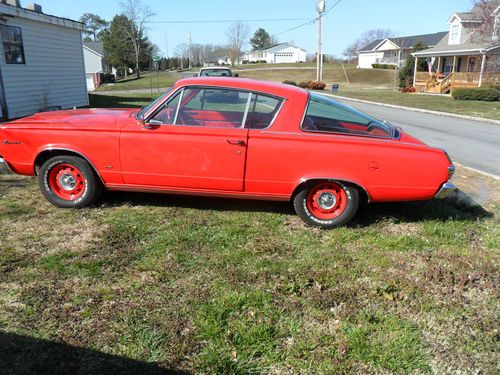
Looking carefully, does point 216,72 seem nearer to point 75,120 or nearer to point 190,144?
point 75,120

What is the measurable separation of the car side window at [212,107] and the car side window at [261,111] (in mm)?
83

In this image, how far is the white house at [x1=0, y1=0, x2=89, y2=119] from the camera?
12.9 metres

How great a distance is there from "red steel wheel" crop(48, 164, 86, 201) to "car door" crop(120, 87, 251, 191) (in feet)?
2.03

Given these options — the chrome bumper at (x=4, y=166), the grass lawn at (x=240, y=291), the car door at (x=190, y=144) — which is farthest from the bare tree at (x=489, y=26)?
the chrome bumper at (x=4, y=166)

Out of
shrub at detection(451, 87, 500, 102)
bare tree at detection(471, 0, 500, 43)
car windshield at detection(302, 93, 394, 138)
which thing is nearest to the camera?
car windshield at detection(302, 93, 394, 138)

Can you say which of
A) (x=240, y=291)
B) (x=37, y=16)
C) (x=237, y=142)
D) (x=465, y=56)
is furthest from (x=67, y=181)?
(x=465, y=56)

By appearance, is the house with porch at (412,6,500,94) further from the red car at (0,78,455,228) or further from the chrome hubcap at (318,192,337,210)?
the chrome hubcap at (318,192,337,210)

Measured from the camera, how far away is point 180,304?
126 inches

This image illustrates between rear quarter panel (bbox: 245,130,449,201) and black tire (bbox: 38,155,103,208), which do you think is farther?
black tire (bbox: 38,155,103,208)

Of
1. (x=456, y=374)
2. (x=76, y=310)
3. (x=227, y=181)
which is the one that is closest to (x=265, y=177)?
(x=227, y=181)

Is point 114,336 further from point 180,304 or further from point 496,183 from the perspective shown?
point 496,183

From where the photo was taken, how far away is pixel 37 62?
47.9 feet

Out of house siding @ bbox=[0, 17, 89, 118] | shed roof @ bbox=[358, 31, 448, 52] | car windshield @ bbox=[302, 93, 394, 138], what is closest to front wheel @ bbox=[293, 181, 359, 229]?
Answer: car windshield @ bbox=[302, 93, 394, 138]

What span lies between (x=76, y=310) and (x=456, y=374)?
8.34ft
